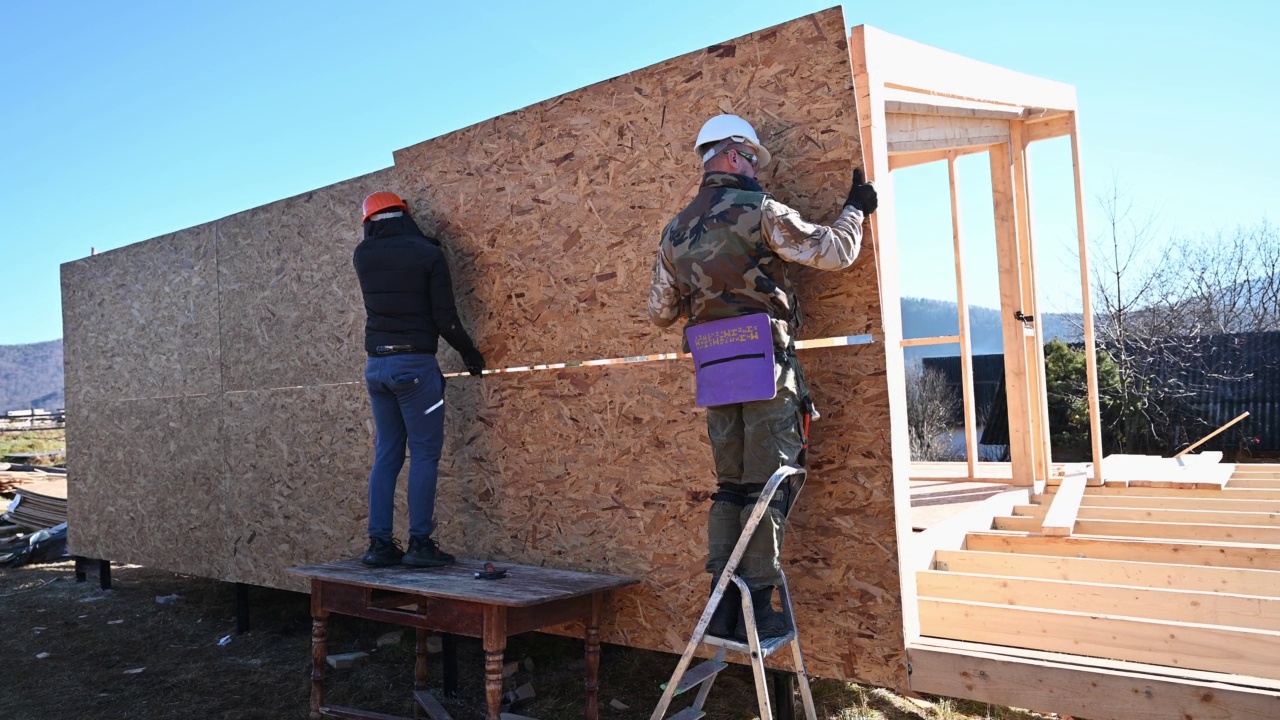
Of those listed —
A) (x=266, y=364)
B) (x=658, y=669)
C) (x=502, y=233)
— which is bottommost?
(x=658, y=669)

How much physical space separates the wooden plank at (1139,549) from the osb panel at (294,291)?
13.2 ft

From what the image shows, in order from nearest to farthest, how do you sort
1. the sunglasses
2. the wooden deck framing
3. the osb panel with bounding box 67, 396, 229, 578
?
the wooden deck framing → the sunglasses → the osb panel with bounding box 67, 396, 229, 578

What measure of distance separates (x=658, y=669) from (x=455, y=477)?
1.67 m

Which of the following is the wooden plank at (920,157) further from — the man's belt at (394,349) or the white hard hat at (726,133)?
the man's belt at (394,349)

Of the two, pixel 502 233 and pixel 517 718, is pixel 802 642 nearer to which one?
pixel 517 718

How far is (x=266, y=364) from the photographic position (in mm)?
6023

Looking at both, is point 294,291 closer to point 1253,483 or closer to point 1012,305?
point 1012,305

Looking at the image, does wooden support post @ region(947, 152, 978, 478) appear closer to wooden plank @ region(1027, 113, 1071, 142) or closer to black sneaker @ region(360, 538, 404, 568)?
wooden plank @ region(1027, 113, 1071, 142)

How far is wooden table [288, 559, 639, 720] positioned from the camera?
11.6 ft

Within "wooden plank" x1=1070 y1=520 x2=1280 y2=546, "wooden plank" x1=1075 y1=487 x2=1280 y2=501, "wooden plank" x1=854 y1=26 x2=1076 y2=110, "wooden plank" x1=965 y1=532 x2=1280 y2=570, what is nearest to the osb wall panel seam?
"wooden plank" x1=854 y1=26 x2=1076 y2=110

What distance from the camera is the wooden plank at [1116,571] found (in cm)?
393

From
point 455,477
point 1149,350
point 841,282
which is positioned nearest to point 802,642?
point 841,282

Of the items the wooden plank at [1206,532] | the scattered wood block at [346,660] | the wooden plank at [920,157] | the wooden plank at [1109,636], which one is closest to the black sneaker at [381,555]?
the scattered wood block at [346,660]

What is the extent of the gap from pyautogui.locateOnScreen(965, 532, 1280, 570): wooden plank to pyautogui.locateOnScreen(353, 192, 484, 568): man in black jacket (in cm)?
316
